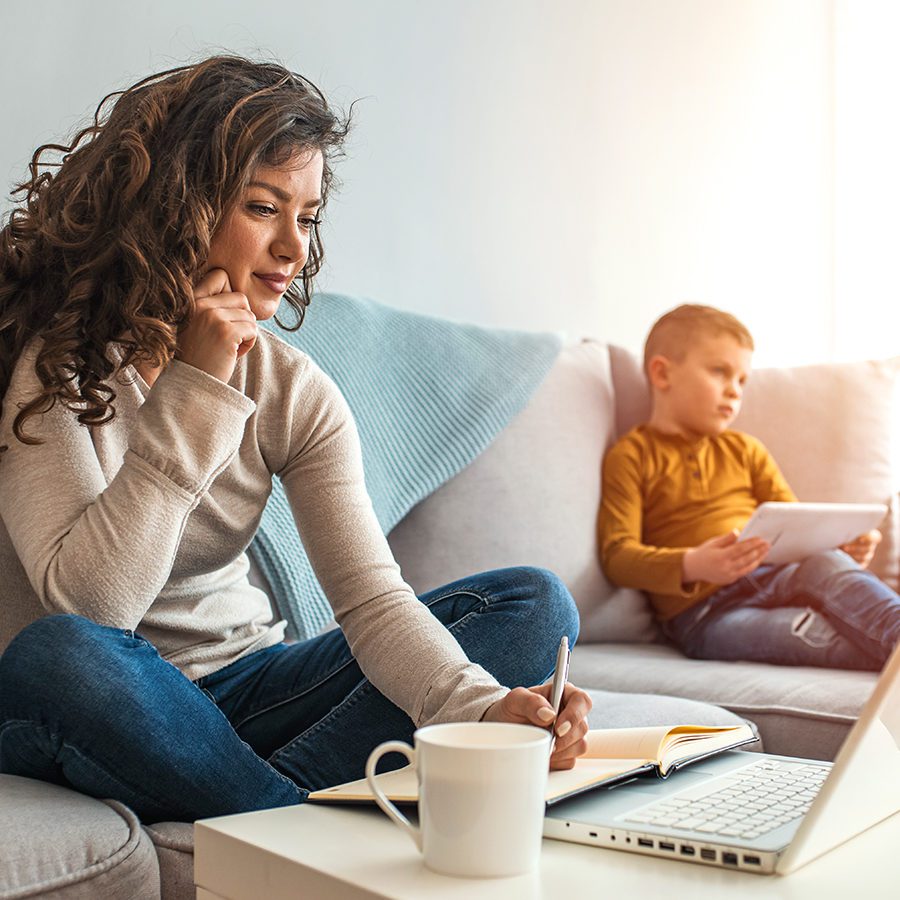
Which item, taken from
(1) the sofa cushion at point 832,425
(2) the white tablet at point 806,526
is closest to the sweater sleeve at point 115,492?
(2) the white tablet at point 806,526

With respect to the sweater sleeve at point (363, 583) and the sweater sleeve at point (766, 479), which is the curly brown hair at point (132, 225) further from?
the sweater sleeve at point (766, 479)

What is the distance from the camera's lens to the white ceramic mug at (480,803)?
0.61 metres

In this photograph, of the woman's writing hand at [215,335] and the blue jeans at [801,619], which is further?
the blue jeans at [801,619]

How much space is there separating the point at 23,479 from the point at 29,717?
222 millimetres

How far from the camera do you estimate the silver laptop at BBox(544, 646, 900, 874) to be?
634mm

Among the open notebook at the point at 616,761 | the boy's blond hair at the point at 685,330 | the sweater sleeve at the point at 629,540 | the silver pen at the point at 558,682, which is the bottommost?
the sweater sleeve at the point at 629,540

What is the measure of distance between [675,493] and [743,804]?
128 cm

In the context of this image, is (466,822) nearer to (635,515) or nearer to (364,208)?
(635,515)

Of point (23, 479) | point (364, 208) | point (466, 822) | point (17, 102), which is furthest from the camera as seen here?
point (364, 208)

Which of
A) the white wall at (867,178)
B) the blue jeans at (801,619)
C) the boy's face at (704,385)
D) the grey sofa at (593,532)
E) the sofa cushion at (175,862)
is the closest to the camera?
the sofa cushion at (175,862)

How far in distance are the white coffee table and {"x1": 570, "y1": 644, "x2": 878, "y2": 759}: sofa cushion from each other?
63cm

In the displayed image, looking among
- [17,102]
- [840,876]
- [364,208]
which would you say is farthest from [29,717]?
[364,208]

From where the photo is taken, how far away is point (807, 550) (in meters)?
1.83

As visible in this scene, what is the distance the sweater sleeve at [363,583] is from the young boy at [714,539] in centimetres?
79
